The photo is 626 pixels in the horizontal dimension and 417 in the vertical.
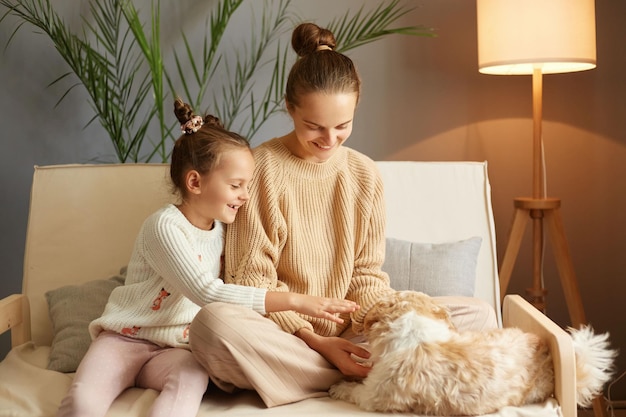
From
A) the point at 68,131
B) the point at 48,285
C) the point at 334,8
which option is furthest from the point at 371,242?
the point at 68,131

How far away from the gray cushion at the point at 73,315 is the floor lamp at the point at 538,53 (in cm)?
124

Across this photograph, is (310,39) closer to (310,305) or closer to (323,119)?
(323,119)

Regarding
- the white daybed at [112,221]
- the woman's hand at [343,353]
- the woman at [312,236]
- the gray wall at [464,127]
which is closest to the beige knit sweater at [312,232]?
the woman at [312,236]

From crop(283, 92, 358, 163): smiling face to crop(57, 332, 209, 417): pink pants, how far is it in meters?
0.55

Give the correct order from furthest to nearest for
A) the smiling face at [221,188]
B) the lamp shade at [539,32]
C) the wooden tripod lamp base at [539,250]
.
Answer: the wooden tripod lamp base at [539,250] → the lamp shade at [539,32] → the smiling face at [221,188]

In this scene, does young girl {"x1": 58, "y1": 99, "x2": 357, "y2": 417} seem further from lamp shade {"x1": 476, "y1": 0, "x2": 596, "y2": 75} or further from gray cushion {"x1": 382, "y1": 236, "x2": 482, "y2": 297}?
lamp shade {"x1": 476, "y1": 0, "x2": 596, "y2": 75}

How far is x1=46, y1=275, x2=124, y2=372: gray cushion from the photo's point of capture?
1.93 m

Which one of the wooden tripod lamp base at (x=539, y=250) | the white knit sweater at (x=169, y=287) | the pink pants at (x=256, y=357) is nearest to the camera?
the pink pants at (x=256, y=357)

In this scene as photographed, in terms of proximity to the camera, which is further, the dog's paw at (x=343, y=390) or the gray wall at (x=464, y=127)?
the gray wall at (x=464, y=127)

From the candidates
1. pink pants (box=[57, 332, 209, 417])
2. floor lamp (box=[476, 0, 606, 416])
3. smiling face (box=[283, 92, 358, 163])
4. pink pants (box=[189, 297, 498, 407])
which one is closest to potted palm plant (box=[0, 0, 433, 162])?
floor lamp (box=[476, 0, 606, 416])

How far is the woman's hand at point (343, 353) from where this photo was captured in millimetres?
1694

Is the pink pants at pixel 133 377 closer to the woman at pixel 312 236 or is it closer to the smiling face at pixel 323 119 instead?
the woman at pixel 312 236

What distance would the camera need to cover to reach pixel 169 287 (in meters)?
1.82

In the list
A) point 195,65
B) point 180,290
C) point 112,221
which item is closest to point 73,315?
point 112,221
